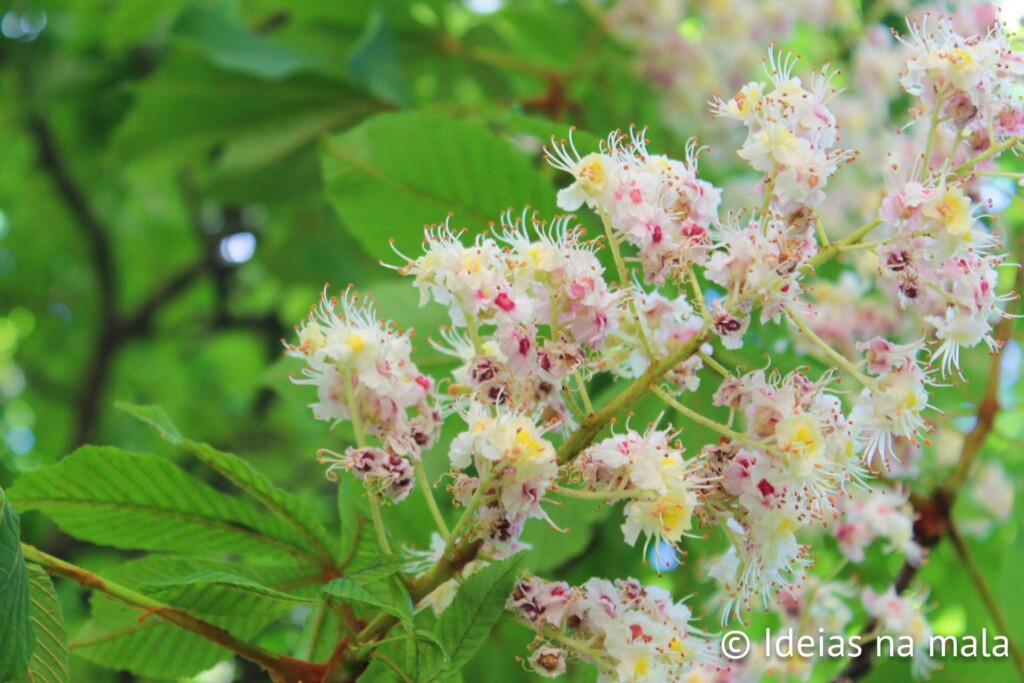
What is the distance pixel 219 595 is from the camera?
1.08 meters

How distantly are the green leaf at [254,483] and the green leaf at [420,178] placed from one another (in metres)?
0.57

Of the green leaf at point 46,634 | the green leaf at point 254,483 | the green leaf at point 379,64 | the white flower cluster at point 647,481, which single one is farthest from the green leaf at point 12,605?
the green leaf at point 379,64

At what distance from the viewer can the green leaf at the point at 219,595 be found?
100 cm

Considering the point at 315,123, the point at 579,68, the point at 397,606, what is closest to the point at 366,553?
the point at 397,606

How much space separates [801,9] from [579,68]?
1281 millimetres

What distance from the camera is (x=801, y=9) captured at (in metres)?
3.66

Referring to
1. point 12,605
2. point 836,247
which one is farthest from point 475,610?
point 836,247

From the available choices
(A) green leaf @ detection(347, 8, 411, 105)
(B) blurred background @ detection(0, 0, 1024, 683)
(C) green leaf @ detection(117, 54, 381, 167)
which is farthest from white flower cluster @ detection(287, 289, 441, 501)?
(C) green leaf @ detection(117, 54, 381, 167)

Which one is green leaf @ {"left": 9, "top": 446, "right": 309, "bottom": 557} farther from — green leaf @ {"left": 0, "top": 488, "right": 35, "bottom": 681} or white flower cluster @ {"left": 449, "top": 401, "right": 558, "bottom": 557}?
white flower cluster @ {"left": 449, "top": 401, "right": 558, "bottom": 557}

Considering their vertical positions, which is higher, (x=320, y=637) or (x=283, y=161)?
(x=283, y=161)

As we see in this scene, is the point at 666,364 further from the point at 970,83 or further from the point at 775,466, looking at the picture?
the point at 970,83

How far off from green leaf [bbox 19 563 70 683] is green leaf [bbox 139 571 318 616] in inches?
3.4

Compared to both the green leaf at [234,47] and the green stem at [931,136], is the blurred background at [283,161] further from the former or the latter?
the green stem at [931,136]

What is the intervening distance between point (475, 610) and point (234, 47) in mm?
1890
